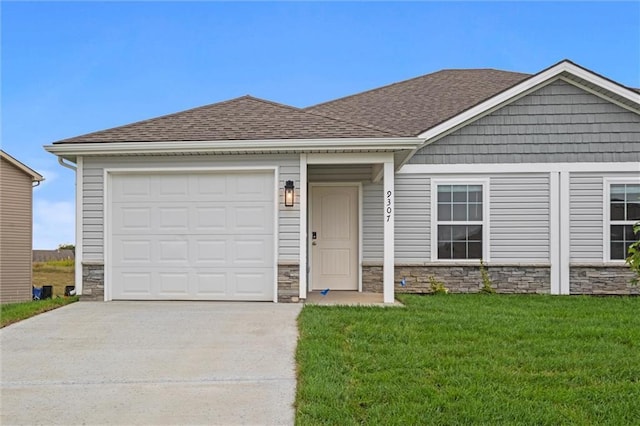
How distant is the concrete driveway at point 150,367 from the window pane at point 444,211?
4071 millimetres

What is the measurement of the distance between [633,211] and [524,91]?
3070mm

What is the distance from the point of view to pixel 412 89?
46.6 ft

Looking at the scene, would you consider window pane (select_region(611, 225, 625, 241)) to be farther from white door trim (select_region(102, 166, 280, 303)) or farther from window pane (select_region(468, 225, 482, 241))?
white door trim (select_region(102, 166, 280, 303))

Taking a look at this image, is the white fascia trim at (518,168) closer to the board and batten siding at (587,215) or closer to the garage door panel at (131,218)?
the board and batten siding at (587,215)

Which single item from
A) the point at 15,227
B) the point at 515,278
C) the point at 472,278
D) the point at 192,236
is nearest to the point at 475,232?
the point at 472,278

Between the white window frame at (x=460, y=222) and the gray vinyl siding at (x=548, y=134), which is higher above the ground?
the gray vinyl siding at (x=548, y=134)

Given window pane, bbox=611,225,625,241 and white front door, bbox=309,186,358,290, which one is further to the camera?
white front door, bbox=309,186,358,290

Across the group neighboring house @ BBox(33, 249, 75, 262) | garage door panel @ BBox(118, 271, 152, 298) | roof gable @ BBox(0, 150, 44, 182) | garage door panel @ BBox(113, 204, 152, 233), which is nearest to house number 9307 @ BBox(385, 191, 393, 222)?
garage door panel @ BBox(113, 204, 152, 233)

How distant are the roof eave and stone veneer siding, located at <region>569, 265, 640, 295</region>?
4569 millimetres

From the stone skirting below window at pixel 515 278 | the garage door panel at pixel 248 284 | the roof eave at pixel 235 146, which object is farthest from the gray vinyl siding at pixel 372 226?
the garage door panel at pixel 248 284

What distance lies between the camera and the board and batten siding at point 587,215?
9953 millimetres

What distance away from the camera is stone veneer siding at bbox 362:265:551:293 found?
397 inches

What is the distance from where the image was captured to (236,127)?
874 centimetres

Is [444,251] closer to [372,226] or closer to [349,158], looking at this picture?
[372,226]
